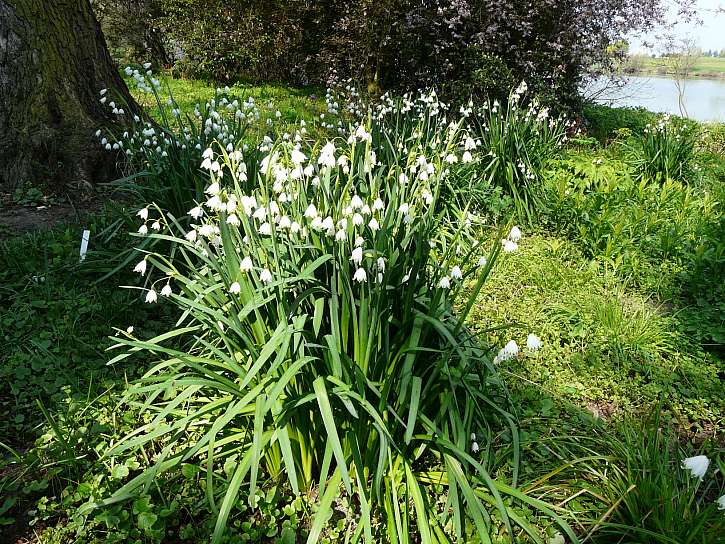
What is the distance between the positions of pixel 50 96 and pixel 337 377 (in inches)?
159

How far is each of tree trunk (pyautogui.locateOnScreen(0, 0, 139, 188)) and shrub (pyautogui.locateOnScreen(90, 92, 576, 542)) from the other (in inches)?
114

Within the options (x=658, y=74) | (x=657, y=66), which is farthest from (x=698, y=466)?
(x=658, y=74)

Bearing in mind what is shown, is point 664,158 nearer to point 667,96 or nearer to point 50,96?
point 50,96

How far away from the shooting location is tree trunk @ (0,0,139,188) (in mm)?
4281

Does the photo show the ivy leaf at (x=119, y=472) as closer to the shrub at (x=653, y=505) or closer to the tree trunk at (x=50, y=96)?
the shrub at (x=653, y=505)

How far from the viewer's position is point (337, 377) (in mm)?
1860

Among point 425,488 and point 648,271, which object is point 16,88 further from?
point 648,271

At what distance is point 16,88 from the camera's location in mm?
4340

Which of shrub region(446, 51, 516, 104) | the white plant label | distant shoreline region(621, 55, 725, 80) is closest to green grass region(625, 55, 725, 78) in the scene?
distant shoreline region(621, 55, 725, 80)

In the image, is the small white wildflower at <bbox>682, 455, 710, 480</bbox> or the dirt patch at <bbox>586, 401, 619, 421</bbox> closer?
the small white wildflower at <bbox>682, 455, 710, 480</bbox>

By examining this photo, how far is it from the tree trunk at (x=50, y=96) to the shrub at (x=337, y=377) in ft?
9.50

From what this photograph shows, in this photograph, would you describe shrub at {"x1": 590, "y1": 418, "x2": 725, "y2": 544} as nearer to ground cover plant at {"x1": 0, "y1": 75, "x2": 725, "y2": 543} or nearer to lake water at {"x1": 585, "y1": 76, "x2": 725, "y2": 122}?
ground cover plant at {"x1": 0, "y1": 75, "x2": 725, "y2": 543}

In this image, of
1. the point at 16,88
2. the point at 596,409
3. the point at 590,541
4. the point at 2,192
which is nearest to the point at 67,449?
the point at 590,541

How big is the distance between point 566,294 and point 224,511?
2.78m
